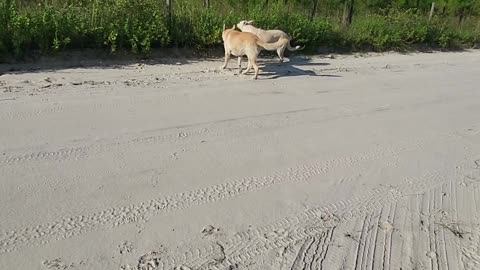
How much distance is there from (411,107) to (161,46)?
549 centimetres

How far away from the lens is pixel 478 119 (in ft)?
21.8

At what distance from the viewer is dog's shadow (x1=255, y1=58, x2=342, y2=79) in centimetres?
844

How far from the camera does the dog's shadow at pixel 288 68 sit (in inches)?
332

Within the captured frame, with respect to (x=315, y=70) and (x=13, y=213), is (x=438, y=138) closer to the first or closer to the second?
(x=315, y=70)

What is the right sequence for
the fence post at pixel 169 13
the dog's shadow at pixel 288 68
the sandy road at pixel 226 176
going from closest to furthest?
1. the sandy road at pixel 226 176
2. the dog's shadow at pixel 288 68
3. the fence post at pixel 169 13

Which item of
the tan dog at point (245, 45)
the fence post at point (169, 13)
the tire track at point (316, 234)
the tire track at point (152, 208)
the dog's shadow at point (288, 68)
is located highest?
the fence post at point (169, 13)

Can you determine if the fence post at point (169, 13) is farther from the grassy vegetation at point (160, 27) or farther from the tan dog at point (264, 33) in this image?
the tan dog at point (264, 33)

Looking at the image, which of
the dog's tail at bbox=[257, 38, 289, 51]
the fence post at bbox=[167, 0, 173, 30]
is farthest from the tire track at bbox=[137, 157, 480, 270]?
the fence post at bbox=[167, 0, 173, 30]

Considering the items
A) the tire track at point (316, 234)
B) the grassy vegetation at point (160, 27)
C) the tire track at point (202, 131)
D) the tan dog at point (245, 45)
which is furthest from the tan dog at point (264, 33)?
the tire track at point (316, 234)

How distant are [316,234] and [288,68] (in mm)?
6271

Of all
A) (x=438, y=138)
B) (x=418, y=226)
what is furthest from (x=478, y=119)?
(x=418, y=226)

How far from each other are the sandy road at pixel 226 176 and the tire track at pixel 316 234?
0.01 metres

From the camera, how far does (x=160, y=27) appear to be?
28.7 ft

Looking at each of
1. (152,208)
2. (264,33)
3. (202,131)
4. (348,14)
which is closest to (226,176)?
(152,208)
